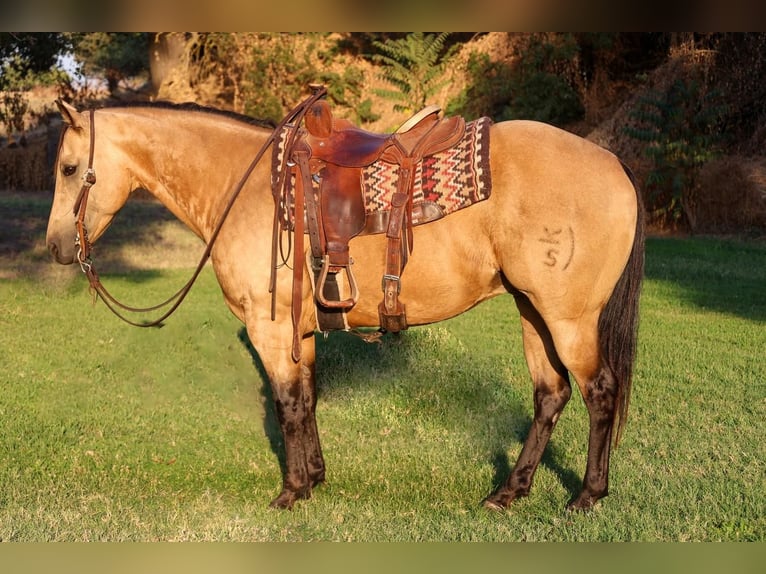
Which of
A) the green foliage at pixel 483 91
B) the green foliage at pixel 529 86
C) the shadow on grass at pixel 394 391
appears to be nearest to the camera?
the shadow on grass at pixel 394 391

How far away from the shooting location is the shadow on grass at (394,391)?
Result: 5473mm

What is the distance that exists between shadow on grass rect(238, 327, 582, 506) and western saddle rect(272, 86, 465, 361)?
4.75ft

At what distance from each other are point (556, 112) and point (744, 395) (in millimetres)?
12514

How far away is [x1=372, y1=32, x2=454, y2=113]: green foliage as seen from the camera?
18.3 meters

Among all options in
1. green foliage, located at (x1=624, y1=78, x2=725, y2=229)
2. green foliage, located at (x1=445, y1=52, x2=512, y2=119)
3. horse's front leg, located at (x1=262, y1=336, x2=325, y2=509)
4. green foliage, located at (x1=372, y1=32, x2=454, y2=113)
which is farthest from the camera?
green foliage, located at (x1=445, y1=52, x2=512, y2=119)

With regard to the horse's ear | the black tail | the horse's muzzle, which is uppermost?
the horse's ear

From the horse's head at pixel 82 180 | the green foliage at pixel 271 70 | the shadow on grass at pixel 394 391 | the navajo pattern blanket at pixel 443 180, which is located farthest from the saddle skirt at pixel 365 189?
the green foliage at pixel 271 70

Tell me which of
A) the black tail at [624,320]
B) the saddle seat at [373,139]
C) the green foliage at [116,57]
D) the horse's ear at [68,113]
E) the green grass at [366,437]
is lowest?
the green grass at [366,437]

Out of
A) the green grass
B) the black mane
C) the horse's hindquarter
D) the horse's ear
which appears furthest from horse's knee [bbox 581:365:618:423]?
the horse's ear

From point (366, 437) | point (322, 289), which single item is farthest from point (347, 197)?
point (366, 437)

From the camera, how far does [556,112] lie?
18.4 m

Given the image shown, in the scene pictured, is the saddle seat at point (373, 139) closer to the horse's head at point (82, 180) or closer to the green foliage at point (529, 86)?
the horse's head at point (82, 180)

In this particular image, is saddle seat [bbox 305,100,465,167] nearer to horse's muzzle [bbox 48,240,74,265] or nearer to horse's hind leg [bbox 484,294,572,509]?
horse's hind leg [bbox 484,294,572,509]

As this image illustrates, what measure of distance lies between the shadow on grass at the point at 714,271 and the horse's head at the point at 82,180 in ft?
24.1
